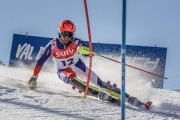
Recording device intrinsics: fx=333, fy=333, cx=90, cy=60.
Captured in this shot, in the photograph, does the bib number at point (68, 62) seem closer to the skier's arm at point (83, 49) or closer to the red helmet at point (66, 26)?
the skier's arm at point (83, 49)

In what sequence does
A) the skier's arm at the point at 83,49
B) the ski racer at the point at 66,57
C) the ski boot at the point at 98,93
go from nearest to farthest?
the ski boot at the point at 98,93 < the ski racer at the point at 66,57 < the skier's arm at the point at 83,49

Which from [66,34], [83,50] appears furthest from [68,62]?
[66,34]

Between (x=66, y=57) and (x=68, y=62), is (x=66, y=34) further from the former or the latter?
(x=68, y=62)

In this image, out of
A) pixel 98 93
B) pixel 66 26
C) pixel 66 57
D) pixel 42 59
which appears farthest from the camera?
pixel 66 57

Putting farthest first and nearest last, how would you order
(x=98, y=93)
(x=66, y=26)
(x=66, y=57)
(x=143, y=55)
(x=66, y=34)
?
1. (x=143, y=55)
2. (x=66, y=57)
3. (x=66, y=34)
4. (x=66, y=26)
5. (x=98, y=93)

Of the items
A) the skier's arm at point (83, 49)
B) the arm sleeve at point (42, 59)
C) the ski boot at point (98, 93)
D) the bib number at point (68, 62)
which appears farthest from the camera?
the bib number at point (68, 62)

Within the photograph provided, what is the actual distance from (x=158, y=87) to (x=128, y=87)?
3.48 meters

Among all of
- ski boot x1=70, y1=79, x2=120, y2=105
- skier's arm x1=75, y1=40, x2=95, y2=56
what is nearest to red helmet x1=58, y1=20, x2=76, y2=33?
skier's arm x1=75, y1=40, x2=95, y2=56

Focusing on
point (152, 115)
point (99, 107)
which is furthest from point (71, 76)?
point (152, 115)

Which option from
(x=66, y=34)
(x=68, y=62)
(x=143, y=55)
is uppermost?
(x=143, y=55)

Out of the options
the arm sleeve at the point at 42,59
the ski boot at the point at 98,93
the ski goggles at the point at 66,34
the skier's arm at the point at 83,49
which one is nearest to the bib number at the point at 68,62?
the skier's arm at the point at 83,49

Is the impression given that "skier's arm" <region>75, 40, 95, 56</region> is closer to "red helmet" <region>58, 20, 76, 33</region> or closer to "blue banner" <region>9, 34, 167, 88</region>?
"red helmet" <region>58, 20, 76, 33</region>

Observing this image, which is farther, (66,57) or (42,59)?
(66,57)

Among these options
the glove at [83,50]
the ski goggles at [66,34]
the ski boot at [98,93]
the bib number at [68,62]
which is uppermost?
the ski goggles at [66,34]
